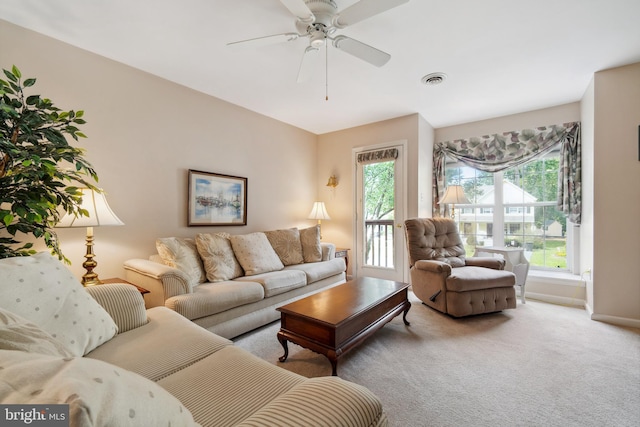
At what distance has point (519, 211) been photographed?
3.94m

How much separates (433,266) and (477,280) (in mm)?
430

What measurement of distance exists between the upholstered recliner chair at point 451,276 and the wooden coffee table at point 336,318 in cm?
69

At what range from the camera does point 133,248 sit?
265 centimetres

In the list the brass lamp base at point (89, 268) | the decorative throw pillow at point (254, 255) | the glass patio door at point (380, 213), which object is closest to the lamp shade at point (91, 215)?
the brass lamp base at point (89, 268)

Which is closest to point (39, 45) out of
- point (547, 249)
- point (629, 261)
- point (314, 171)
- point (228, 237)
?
point (228, 237)

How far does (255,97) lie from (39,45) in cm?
186

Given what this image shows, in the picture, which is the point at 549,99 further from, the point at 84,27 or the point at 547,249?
the point at 84,27

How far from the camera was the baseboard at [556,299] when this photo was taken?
3.25 m

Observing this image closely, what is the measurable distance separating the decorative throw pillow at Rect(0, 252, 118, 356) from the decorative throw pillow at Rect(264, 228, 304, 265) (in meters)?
2.21

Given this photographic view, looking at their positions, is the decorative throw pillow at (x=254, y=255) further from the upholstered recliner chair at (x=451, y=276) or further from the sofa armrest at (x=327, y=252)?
the upholstered recliner chair at (x=451, y=276)

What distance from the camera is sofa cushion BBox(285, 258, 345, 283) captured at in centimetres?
319

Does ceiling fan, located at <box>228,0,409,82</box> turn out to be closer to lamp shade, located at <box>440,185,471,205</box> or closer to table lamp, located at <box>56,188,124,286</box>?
table lamp, located at <box>56,188,124,286</box>

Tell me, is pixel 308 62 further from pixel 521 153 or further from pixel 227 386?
pixel 521 153

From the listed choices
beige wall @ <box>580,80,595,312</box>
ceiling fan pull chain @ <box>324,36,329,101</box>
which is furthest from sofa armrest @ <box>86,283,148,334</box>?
beige wall @ <box>580,80,595,312</box>
